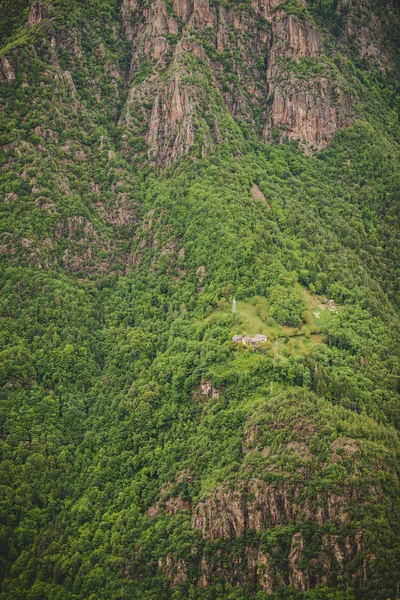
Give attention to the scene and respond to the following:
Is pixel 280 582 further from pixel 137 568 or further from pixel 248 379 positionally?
pixel 248 379

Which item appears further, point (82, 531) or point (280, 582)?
point (82, 531)

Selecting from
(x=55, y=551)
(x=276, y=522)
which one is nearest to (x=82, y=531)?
(x=55, y=551)

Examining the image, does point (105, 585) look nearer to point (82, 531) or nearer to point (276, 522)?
point (82, 531)

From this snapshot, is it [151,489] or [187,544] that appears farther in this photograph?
[151,489]

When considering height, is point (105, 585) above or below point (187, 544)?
below

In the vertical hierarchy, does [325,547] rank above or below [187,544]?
above

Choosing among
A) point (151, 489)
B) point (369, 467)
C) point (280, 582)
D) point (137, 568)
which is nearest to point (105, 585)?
point (137, 568)

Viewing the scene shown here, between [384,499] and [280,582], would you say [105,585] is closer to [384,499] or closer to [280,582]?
[280,582]

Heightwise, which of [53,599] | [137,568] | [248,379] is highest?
[248,379]

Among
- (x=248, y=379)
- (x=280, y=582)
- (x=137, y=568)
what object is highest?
(x=248, y=379)
